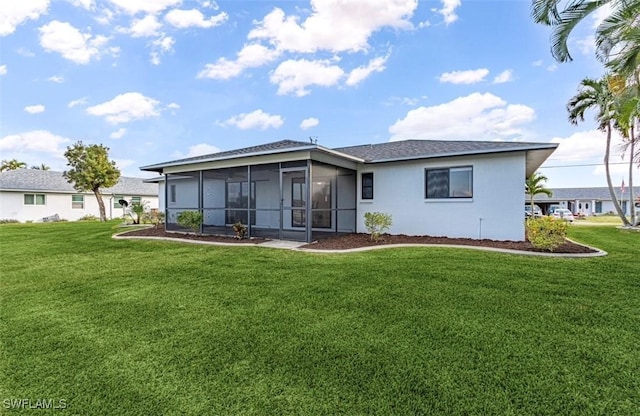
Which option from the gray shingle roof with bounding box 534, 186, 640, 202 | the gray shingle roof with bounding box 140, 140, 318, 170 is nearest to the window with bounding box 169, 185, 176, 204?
the gray shingle roof with bounding box 140, 140, 318, 170

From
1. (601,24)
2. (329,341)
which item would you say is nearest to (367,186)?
(601,24)

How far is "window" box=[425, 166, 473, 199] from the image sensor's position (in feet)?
32.7

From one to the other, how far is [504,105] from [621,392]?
833 inches

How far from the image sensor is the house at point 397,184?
9359 mm

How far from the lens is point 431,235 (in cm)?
1052

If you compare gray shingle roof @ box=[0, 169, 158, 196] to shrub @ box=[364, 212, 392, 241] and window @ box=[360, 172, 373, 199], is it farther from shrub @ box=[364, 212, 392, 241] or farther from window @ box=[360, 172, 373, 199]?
shrub @ box=[364, 212, 392, 241]

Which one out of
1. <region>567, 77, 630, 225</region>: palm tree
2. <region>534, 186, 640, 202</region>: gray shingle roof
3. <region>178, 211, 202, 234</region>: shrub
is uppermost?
<region>567, 77, 630, 225</region>: palm tree

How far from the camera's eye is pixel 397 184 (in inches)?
438

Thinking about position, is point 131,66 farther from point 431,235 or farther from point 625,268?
point 625,268

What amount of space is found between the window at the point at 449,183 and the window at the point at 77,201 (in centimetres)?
2931

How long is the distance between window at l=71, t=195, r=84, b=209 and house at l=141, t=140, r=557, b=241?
18.4 m

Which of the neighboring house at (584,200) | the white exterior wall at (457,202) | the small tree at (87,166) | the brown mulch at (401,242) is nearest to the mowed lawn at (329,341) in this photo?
the brown mulch at (401,242)

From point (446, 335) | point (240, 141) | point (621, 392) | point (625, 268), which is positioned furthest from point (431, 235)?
point (240, 141)

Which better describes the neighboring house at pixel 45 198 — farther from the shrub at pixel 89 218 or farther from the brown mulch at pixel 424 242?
the brown mulch at pixel 424 242
